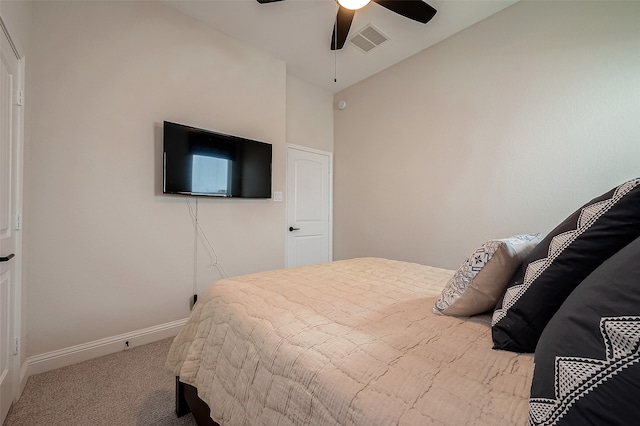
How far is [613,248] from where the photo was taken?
1.98 ft

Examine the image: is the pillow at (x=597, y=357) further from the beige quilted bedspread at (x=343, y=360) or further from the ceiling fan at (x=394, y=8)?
the ceiling fan at (x=394, y=8)

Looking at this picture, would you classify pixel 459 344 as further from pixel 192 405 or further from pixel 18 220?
pixel 18 220

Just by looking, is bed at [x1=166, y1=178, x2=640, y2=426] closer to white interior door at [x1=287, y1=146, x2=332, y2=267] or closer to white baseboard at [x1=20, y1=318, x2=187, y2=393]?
white baseboard at [x1=20, y1=318, x2=187, y2=393]

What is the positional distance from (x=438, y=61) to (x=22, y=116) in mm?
3467

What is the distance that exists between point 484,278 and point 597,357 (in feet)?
1.71

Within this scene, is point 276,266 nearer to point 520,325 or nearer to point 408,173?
point 408,173

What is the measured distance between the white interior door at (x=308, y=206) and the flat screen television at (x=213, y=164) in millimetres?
552

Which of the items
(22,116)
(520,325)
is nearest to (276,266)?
(22,116)

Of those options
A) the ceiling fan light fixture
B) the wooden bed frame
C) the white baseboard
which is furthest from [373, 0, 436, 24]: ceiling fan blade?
the white baseboard

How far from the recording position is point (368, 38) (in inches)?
106

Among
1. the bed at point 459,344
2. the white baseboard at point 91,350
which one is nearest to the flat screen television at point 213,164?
the white baseboard at point 91,350

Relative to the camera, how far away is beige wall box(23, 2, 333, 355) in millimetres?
1805

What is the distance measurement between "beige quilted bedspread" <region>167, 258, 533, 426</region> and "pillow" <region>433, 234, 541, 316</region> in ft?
0.18

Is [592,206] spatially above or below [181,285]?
above
